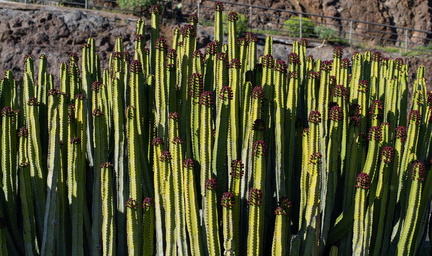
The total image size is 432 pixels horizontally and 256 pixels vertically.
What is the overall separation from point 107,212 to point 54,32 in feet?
29.1

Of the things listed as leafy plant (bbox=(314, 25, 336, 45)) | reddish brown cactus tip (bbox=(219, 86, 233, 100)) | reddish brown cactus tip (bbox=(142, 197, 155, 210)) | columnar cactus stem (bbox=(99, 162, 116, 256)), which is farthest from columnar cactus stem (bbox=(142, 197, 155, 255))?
leafy plant (bbox=(314, 25, 336, 45))

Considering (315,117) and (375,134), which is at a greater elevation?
(315,117)

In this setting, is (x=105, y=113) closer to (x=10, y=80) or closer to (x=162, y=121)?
(x=162, y=121)

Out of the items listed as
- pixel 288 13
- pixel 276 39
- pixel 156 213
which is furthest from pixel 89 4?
pixel 156 213

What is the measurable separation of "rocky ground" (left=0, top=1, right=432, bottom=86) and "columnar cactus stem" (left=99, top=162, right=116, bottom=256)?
7.62 m

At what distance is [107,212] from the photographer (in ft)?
18.0

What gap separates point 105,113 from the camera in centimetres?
620

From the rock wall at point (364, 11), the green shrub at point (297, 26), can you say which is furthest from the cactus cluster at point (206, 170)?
the rock wall at point (364, 11)

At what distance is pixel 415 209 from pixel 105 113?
10.7ft

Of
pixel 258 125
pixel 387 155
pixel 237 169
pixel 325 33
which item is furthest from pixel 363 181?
pixel 325 33

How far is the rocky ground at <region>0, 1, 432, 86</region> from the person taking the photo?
12.8 meters

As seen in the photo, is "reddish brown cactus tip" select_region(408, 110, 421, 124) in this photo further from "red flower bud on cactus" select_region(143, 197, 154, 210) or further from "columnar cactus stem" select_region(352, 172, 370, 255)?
"red flower bud on cactus" select_region(143, 197, 154, 210)

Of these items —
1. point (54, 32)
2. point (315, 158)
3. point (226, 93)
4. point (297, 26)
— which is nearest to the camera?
point (315, 158)

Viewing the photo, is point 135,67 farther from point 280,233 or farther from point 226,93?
point 280,233
